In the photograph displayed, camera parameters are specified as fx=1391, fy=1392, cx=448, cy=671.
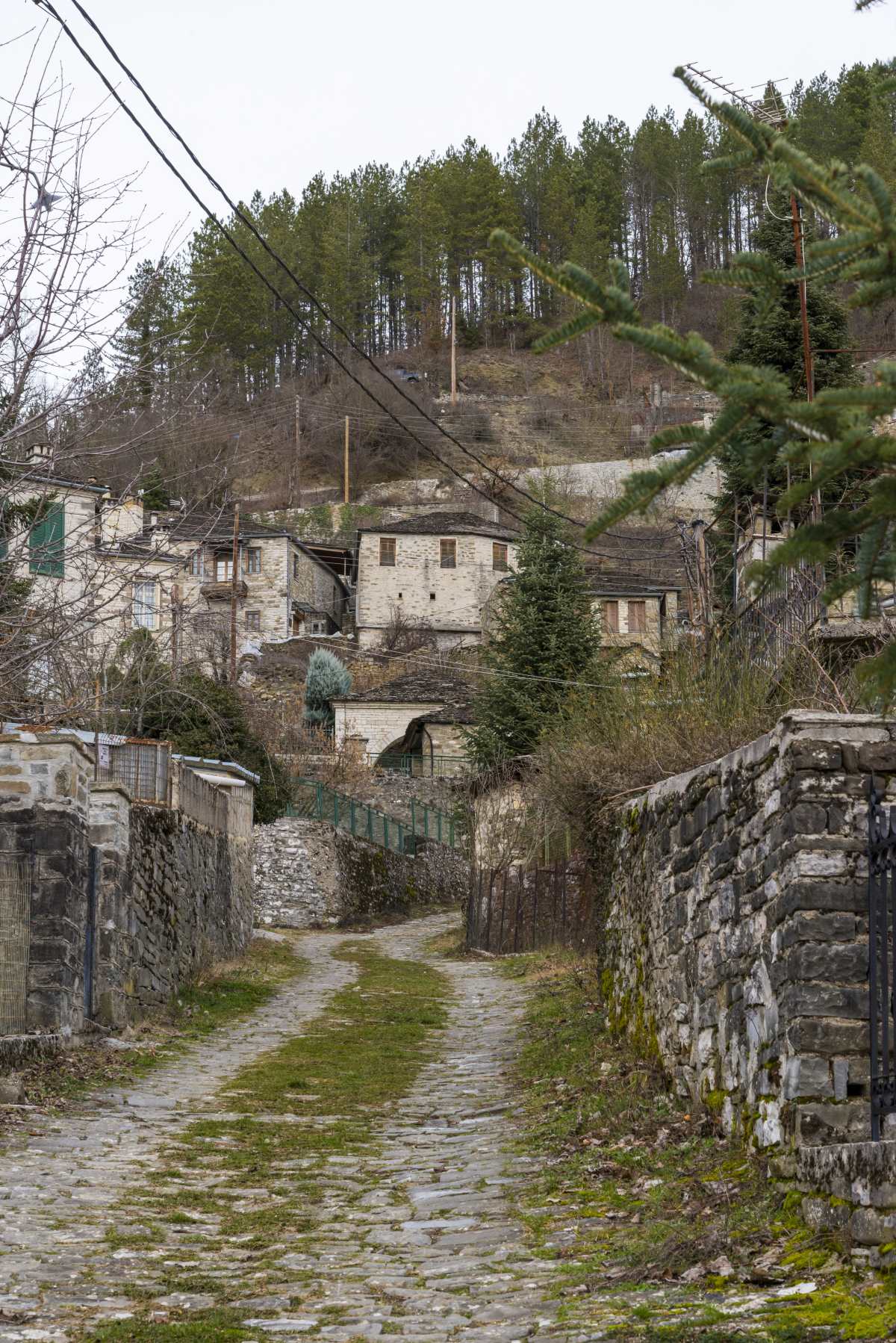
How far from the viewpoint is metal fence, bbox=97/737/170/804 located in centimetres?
1565

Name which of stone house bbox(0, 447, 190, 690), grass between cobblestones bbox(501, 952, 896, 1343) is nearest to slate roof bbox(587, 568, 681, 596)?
stone house bbox(0, 447, 190, 690)

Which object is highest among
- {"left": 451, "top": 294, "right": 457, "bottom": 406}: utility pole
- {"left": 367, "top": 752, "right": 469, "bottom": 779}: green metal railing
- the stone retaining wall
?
{"left": 451, "top": 294, "right": 457, "bottom": 406}: utility pole

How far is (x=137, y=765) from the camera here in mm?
15750

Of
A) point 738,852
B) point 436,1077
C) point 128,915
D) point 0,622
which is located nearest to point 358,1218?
point 738,852

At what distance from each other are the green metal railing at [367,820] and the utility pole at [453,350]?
44.7 meters

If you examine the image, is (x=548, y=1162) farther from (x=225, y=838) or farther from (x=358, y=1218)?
(x=225, y=838)

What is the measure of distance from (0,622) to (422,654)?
4642 centimetres

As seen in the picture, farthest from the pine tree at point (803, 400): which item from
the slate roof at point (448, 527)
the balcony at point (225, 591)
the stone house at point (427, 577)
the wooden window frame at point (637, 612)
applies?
the slate roof at point (448, 527)

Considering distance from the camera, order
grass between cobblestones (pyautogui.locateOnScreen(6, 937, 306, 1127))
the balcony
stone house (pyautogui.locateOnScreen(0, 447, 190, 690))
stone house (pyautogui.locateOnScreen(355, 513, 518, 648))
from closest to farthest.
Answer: stone house (pyautogui.locateOnScreen(0, 447, 190, 690))
grass between cobblestones (pyautogui.locateOnScreen(6, 937, 306, 1127))
the balcony
stone house (pyautogui.locateOnScreen(355, 513, 518, 648))

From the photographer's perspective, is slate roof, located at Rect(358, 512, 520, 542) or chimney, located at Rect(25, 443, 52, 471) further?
slate roof, located at Rect(358, 512, 520, 542)

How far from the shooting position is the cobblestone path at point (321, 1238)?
4.93 metres

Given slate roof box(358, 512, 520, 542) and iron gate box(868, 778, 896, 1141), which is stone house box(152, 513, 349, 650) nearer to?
slate roof box(358, 512, 520, 542)

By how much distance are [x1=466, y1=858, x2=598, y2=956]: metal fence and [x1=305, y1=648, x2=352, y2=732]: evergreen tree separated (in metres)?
24.1

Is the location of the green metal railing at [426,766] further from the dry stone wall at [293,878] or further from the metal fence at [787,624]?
the metal fence at [787,624]
